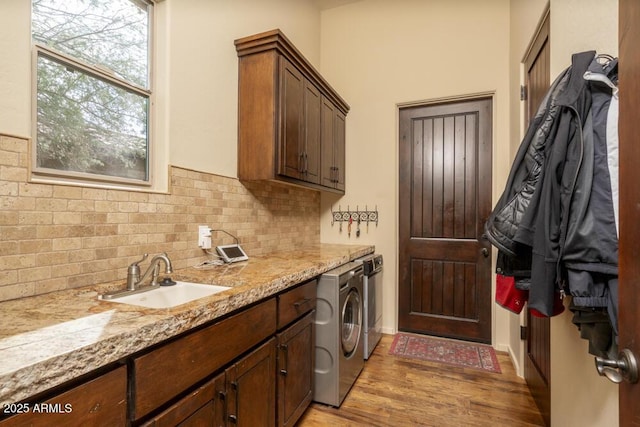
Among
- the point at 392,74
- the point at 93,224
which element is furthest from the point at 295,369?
the point at 392,74

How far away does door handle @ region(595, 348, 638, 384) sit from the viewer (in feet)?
1.81

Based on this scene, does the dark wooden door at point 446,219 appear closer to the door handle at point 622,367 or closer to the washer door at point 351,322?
the washer door at point 351,322

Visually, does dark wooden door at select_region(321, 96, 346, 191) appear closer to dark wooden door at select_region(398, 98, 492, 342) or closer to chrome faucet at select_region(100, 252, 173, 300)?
dark wooden door at select_region(398, 98, 492, 342)

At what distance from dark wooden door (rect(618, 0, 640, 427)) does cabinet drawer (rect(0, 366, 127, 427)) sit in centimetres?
111

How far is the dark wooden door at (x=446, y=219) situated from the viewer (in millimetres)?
2936

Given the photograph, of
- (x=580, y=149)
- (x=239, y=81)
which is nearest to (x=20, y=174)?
(x=239, y=81)

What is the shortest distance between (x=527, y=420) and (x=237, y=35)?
321 centimetres

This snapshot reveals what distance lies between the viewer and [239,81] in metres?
2.20

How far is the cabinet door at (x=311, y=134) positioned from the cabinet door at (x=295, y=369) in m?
1.22

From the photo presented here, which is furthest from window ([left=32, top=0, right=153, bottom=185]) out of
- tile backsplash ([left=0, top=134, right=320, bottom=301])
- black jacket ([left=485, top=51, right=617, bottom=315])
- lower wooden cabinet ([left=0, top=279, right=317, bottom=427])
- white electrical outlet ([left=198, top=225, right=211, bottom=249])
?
black jacket ([left=485, top=51, right=617, bottom=315])

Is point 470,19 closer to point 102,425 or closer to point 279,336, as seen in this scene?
point 279,336

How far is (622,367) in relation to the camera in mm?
582

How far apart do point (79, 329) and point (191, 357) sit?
1.07 ft

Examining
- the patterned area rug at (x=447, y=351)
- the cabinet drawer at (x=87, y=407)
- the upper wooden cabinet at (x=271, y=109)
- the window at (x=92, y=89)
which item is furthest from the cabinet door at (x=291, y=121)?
the patterned area rug at (x=447, y=351)
